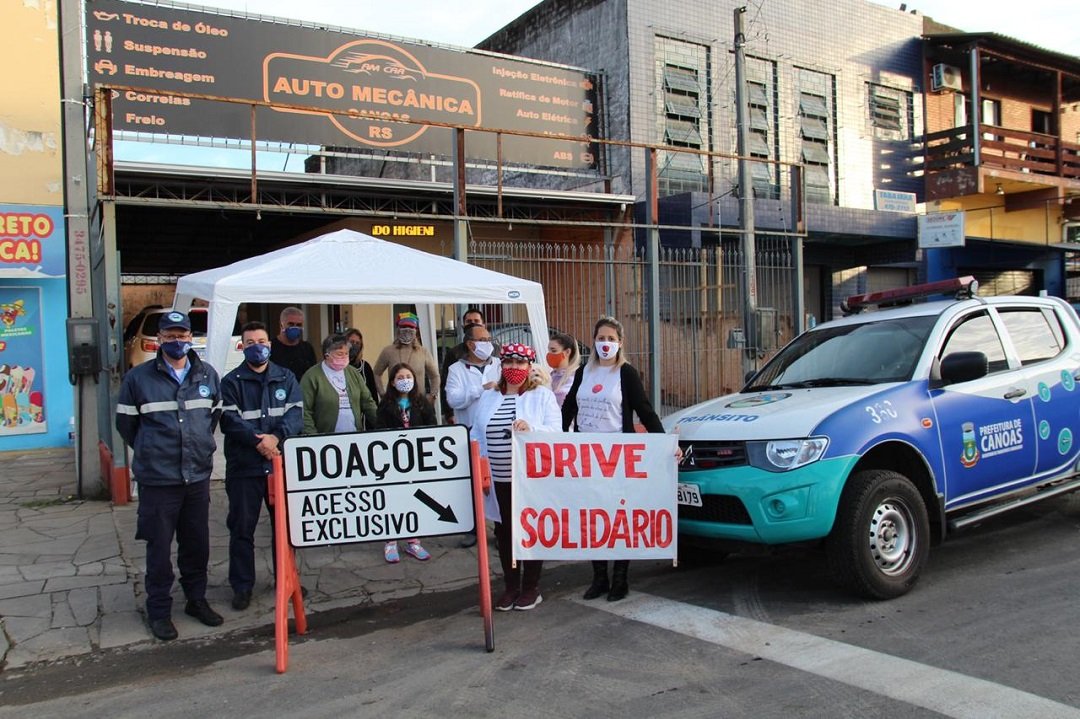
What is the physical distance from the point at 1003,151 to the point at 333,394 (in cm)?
1694

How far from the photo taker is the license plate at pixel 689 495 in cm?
530

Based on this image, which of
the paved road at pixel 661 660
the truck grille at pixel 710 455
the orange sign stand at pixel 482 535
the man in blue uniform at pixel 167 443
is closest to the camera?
the paved road at pixel 661 660

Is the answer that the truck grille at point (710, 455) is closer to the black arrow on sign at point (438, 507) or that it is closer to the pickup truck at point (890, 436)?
the pickup truck at point (890, 436)

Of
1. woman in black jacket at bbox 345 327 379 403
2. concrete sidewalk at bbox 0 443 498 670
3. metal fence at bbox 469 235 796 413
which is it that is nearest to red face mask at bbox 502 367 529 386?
concrete sidewalk at bbox 0 443 498 670

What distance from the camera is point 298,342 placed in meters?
7.48

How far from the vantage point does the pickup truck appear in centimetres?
493

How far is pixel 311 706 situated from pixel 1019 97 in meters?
22.2

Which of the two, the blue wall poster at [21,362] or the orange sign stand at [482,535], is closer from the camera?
the orange sign stand at [482,535]

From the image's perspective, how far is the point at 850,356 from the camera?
20.1ft

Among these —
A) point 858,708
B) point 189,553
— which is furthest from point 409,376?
point 858,708

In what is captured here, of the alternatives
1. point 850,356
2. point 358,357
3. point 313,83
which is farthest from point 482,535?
point 313,83

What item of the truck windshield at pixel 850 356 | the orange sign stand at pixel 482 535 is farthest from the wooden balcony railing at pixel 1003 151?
the orange sign stand at pixel 482 535

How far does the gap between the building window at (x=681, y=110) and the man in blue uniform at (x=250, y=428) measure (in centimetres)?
1086

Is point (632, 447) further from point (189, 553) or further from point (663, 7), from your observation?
point (663, 7)
